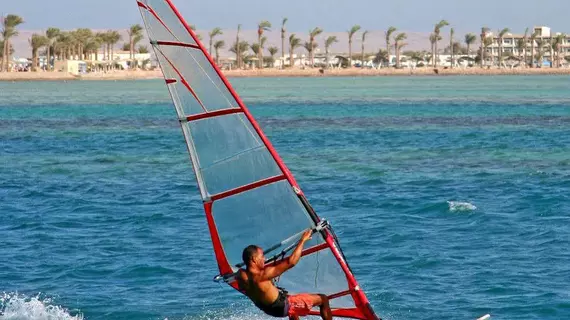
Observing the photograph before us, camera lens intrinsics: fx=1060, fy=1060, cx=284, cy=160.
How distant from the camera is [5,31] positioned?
141000 mm

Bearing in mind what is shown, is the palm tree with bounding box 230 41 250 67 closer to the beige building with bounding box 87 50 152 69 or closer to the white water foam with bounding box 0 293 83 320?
the beige building with bounding box 87 50 152 69

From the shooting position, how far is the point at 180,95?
9.12 metres

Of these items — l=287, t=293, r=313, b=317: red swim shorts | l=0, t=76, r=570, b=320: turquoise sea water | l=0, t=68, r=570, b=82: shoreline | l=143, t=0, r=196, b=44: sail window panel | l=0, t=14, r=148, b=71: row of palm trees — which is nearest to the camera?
l=287, t=293, r=313, b=317: red swim shorts

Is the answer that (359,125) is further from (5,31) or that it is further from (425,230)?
(5,31)

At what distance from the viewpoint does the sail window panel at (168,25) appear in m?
8.86

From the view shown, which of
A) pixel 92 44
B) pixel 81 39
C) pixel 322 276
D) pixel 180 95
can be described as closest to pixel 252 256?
pixel 322 276

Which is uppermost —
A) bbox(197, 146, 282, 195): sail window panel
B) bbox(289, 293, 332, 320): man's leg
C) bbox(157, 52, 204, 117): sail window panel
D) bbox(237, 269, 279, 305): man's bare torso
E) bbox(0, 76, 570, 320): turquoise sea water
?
bbox(157, 52, 204, 117): sail window panel

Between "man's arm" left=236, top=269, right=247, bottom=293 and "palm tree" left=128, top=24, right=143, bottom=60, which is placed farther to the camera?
"palm tree" left=128, top=24, right=143, bottom=60

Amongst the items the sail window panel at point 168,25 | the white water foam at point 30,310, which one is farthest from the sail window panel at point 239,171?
the white water foam at point 30,310

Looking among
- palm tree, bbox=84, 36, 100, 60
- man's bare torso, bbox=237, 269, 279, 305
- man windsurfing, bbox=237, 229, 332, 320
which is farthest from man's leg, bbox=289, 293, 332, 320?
palm tree, bbox=84, 36, 100, 60

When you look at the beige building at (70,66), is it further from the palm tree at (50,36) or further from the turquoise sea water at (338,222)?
the turquoise sea water at (338,222)

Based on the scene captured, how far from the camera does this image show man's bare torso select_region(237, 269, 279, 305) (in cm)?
789

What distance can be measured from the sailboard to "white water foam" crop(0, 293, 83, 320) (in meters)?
3.42

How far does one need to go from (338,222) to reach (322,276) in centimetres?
880
